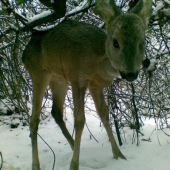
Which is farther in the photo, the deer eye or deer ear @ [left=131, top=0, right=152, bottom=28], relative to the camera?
deer ear @ [left=131, top=0, right=152, bottom=28]

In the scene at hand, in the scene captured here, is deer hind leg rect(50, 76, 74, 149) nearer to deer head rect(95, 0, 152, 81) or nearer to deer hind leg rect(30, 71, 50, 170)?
deer hind leg rect(30, 71, 50, 170)

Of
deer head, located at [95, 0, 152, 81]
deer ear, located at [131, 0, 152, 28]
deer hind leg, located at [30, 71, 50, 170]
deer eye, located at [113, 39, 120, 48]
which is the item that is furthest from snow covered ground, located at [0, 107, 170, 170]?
deer ear, located at [131, 0, 152, 28]

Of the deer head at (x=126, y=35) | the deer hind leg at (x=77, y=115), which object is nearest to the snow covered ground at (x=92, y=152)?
the deer hind leg at (x=77, y=115)

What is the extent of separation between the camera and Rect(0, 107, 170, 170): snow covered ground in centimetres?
346

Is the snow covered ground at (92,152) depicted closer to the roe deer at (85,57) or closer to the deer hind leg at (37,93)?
the roe deer at (85,57)

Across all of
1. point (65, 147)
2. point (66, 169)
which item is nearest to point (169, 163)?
point (66, 169)

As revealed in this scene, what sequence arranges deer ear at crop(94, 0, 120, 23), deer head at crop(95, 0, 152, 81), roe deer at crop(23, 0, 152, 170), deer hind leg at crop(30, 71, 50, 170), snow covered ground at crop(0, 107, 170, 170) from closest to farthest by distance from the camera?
deer head at crop(95, 0, 152, 81)
roe deer at crop(23, 0, 152, 170)
deer ear at crop(94, 0, 120, 23)
snow covered ground at crop(0, 107, 170, 170)
deer hind leg at crop(30, 71, 50, 170)

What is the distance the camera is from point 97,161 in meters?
3.64

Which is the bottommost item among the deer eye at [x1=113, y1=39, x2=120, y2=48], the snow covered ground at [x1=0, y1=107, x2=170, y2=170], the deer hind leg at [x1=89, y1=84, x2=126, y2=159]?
the snow covered ground at [x1=0, y1=107, x2=170, y2=170]

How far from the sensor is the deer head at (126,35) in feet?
8.38

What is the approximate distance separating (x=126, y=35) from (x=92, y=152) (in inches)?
81.0

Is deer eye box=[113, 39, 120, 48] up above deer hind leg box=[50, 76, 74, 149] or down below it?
above

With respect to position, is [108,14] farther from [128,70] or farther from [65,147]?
[65,147]

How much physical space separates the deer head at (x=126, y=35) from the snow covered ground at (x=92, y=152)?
1.45 m
